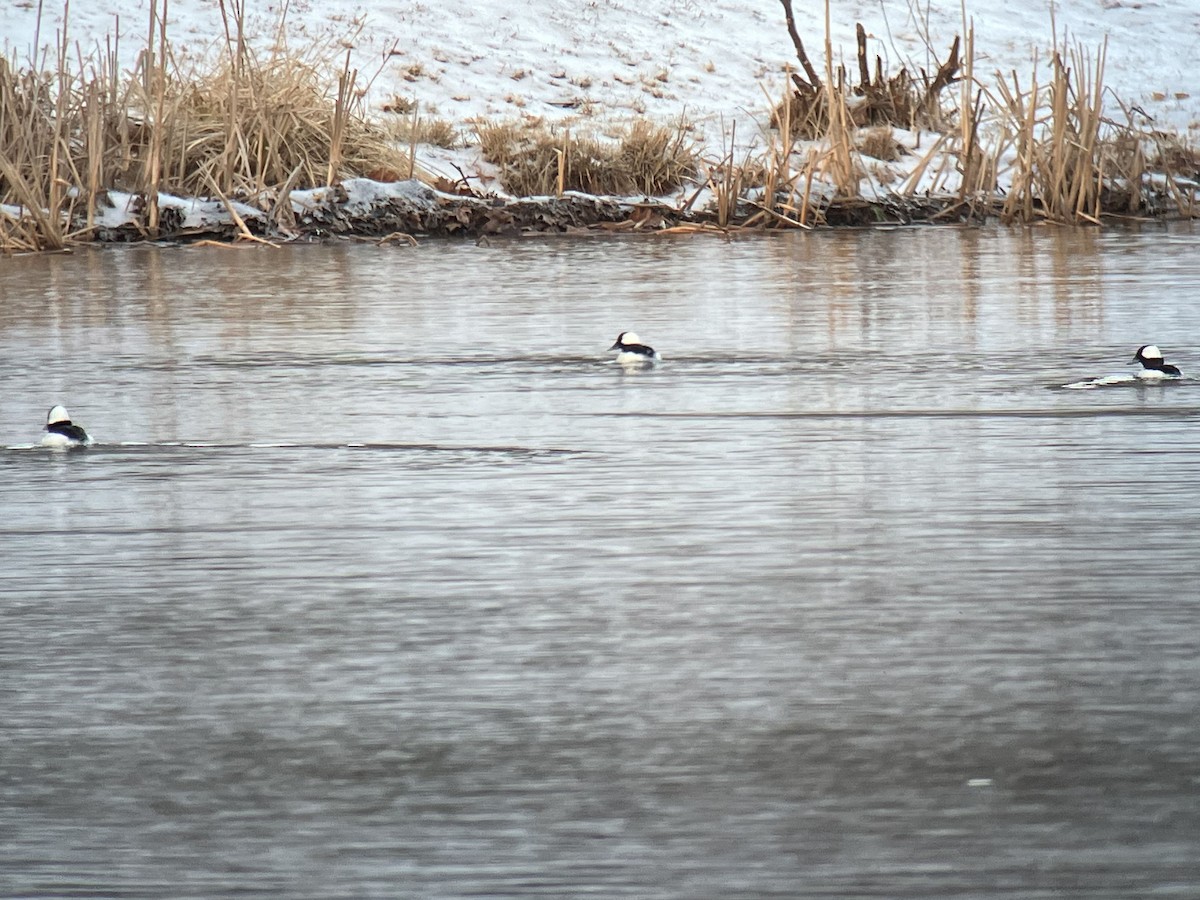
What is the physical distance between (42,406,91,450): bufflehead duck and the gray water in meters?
0.08

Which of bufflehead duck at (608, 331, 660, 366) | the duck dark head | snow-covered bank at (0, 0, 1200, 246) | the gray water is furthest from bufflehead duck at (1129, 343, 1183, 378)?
snow-covered bank at (0, 0, 1200, 246)

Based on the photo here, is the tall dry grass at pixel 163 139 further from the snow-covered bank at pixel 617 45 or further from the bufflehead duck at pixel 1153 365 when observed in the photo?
the bufflehead duck at pixel 1153 365

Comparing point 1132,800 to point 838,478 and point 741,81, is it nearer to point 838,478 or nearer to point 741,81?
point 838,478

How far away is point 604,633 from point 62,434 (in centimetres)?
162

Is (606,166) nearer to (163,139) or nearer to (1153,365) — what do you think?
(163,139)

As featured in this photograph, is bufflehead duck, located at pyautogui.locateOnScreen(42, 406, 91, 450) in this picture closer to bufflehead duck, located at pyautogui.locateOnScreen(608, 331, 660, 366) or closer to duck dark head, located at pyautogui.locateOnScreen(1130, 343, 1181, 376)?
bufflehead duck, located at pyautogui.locateOnScreen(608, 331, 660, 366)

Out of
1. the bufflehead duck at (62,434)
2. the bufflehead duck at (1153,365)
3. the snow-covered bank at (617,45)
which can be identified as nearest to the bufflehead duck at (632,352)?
the bufflehead duck at (1153,365)

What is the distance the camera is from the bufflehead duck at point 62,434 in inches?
126

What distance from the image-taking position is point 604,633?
185cm

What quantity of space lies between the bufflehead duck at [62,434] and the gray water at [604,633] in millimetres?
80

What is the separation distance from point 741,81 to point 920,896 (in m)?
20.8

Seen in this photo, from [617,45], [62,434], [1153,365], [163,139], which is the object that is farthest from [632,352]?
[617,45]

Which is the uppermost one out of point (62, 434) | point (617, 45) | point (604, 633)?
point (617, 45)

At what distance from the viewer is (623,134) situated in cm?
1464
